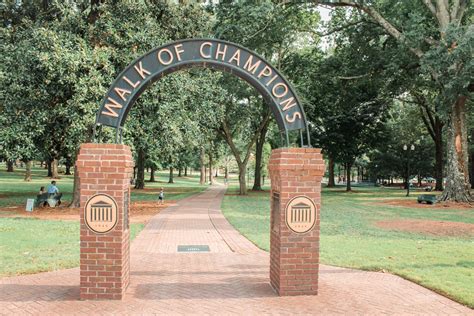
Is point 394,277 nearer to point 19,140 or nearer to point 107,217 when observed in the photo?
point 107,217

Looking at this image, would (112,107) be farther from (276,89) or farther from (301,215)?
(301,215)

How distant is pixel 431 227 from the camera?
15.6 meters

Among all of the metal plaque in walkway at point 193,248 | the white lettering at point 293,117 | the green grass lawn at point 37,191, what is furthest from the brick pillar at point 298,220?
the green grass lawn at point 37,191

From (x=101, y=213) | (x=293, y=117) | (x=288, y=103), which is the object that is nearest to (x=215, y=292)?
(x=101, y=213)

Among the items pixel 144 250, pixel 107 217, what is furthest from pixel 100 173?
pixel 144 250

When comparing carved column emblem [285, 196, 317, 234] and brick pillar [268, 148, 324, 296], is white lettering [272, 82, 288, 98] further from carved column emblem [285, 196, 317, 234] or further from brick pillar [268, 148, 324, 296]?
carved column emblem [285, 196, 317, 234]

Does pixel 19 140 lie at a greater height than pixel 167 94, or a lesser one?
lesser

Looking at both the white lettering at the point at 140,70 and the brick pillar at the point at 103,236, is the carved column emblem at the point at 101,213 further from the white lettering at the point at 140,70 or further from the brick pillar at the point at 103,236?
the white lettering at the point at 140,70

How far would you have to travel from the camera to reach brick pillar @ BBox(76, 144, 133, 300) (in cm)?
639

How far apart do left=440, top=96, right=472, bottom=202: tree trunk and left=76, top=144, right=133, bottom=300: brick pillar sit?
23.7 metres

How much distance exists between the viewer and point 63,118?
19203 mm

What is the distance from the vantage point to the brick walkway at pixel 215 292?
6070 mm

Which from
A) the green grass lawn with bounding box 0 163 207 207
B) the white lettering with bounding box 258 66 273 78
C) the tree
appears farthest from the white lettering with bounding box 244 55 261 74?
the green grass lawn with bounding box 0 163 207 207

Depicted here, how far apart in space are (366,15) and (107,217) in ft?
83.3
